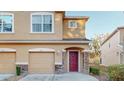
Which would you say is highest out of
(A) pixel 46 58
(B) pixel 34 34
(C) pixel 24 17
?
(C) pixel 24 17

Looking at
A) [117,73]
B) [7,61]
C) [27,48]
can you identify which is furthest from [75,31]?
[117,73]

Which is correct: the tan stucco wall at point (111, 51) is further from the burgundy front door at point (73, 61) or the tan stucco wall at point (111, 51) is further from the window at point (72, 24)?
the window at point (72, 24)

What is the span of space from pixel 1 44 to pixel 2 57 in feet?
3.27

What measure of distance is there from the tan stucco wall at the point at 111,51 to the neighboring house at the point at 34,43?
111 inches

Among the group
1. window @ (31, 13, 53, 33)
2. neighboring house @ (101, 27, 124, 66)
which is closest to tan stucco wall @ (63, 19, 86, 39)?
window @ (31, 13, 53, 33)

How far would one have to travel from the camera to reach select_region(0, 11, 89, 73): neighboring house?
67.5 feet

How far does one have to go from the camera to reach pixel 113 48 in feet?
77.5

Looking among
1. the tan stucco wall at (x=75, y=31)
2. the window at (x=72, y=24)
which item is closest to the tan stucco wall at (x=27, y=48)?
the tan stucco wall at (x=75, y=31)

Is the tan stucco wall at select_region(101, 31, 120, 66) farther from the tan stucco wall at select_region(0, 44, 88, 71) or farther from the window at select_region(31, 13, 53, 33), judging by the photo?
the window at select_region(31, 13, 53, 33)
